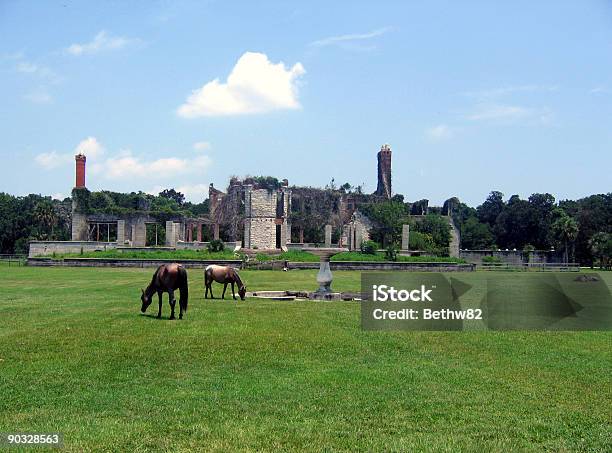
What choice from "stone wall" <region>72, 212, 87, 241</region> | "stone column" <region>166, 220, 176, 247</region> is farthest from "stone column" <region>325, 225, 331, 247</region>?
"stone wall" <region>72, 212, 87, 241</region>

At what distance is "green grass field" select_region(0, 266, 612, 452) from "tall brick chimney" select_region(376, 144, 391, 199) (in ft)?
205

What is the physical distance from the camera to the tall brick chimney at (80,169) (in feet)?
198

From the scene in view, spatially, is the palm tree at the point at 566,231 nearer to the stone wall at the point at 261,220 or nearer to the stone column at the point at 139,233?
the stone wall at the point at 261,220

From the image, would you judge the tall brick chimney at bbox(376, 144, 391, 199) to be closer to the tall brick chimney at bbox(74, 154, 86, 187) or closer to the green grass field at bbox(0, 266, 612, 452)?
the tall brick chimney at bbox(74, 154, 86, 187)

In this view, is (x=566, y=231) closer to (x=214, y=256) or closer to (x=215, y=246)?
(x=215, y=246)

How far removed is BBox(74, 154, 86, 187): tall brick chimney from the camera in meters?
60.5

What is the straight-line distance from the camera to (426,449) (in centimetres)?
587

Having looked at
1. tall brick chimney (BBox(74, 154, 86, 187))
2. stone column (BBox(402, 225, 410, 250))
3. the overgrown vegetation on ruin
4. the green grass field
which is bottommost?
the green grass field

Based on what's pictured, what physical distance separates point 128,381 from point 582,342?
832 cm

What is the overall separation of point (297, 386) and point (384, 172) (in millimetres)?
68667

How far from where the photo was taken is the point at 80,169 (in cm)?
6081

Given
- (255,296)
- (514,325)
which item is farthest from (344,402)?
(255,296)

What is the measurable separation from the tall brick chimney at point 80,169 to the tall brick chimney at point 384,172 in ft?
105

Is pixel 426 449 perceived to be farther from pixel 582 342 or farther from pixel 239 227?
pixel 239 227
